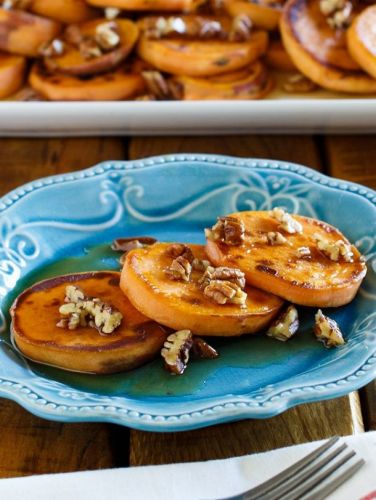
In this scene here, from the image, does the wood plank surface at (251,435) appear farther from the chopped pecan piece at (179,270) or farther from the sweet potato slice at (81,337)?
the chopped pecan piece at (179,270)

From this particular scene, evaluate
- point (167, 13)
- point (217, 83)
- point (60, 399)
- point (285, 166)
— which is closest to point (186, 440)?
point (60, 399)

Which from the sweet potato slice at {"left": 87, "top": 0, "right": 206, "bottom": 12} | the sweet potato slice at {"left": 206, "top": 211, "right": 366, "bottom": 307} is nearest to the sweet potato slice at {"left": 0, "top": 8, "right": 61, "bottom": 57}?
the sweet potato slice at {"left": 87, "top": 0, "right": 206, "bottom": 12}

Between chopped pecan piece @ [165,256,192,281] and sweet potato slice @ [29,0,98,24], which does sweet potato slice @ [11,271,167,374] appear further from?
sweet potato slice @ [29,0,98,24]

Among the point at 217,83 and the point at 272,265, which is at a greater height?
the point at 272,265

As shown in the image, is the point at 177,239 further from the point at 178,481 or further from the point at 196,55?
the point at 196,55

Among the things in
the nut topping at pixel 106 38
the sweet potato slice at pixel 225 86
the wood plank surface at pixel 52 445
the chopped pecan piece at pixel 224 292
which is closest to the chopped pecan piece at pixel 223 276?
the chopped pecan piece at pixel 224 292

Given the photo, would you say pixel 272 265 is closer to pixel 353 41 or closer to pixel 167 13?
pixel 353 41
